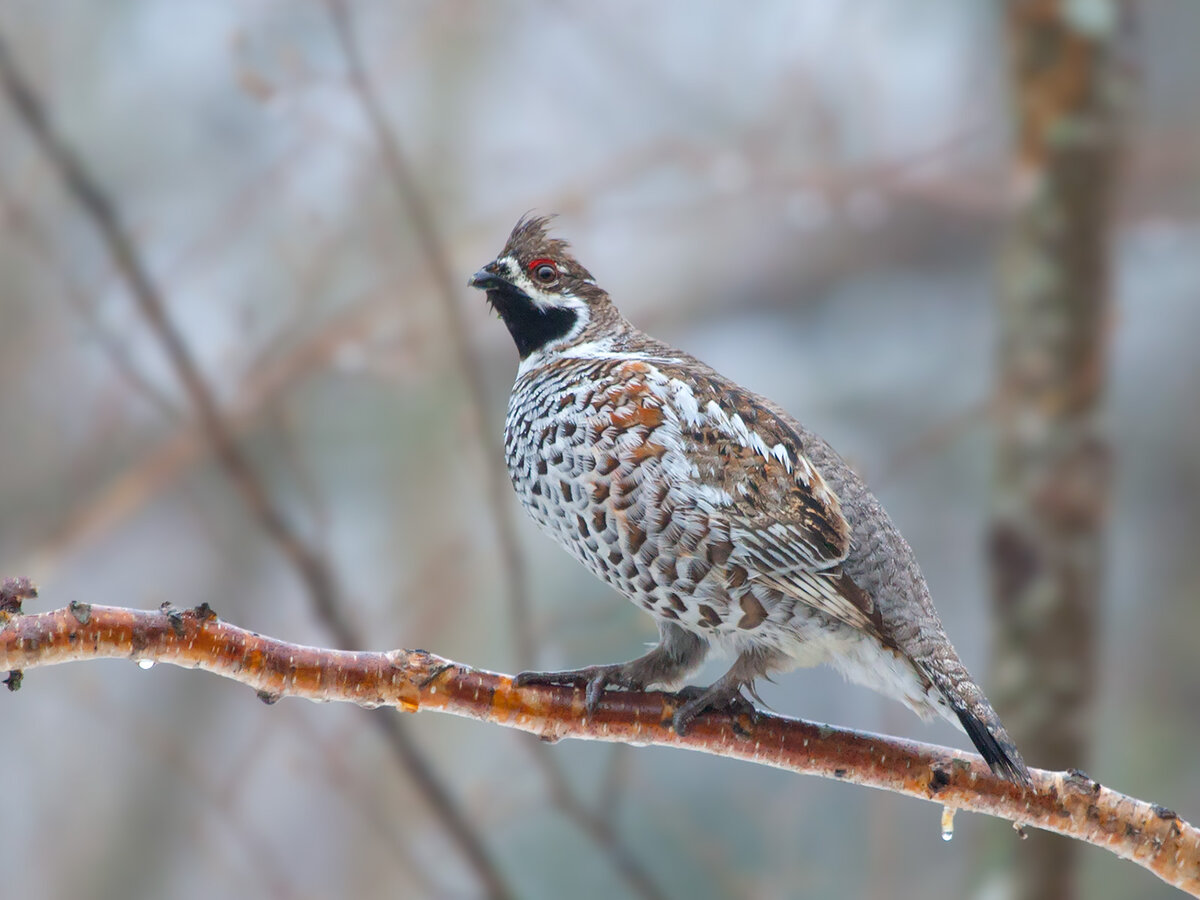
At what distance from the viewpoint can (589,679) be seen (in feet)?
8.08

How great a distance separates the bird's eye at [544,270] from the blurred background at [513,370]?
1.85 meters

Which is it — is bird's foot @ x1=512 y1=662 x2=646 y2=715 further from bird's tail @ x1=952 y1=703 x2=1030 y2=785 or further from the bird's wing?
bird's tail @ x1=952 y1=703 x2=1030 y2=785

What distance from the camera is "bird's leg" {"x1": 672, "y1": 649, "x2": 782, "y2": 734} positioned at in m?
2.45

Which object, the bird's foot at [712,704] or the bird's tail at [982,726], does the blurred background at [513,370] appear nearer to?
the bird's foot at [712,704]

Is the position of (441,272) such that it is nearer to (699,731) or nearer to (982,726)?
(699,731)

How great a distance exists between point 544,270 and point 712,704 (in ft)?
4.08

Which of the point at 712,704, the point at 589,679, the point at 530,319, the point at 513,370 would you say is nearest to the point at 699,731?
the point at 712,704

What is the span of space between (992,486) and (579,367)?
291 cm

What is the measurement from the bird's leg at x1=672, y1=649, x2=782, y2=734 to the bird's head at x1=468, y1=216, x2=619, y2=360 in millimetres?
992

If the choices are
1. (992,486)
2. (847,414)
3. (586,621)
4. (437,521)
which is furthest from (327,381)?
(992,486)

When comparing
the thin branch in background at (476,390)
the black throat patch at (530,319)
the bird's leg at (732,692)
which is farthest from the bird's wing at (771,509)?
the thin branch in background at (476,390)

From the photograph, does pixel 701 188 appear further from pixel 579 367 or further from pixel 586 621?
pixel 579 367

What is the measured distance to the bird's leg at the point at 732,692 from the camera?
8.03ft

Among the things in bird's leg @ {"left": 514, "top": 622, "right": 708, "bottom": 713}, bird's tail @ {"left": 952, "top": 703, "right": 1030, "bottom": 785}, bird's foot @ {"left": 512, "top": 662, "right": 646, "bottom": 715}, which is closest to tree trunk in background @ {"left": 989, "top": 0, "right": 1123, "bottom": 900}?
bird's leg @ {"left": 514, "top": 622, "right": 708, "bottom": 713}
